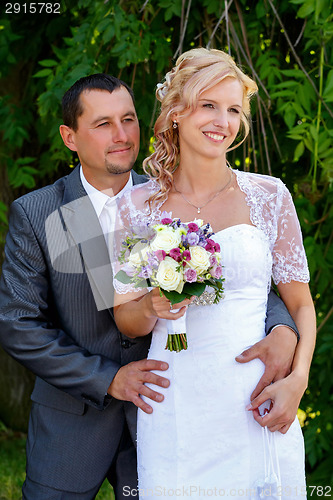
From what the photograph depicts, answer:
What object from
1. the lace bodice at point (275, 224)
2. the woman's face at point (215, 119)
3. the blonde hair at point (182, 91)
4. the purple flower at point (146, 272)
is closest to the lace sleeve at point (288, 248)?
the lace bodice at point (275, 224)

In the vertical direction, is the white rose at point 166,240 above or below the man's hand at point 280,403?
above

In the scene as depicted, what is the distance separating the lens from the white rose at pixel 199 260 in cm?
242

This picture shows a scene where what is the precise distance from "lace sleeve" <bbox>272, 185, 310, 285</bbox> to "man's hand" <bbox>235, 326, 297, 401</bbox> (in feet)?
0.87

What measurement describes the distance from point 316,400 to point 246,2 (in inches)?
108

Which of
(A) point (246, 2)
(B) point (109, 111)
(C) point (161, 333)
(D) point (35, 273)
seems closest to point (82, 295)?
(D) point (35, 273)

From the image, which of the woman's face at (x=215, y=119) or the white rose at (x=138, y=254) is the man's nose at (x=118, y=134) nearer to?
the woman's face at (x=215, y=119)

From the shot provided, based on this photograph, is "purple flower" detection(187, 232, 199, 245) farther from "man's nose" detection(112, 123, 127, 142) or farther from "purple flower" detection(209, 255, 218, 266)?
"man's nose" detection(112, 123, 127, 142)

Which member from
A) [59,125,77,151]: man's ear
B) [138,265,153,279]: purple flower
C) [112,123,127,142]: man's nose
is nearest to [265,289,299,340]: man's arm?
A: [138,265,153,279]: purple flower

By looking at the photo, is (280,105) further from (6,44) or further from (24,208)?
(6,44)

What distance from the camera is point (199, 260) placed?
242 centimetres

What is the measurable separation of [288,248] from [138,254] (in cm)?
74

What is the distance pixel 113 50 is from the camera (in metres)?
3.93

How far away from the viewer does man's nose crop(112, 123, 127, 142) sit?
3281 mm

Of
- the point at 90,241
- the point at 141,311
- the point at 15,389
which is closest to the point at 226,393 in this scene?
the point at 141,311
